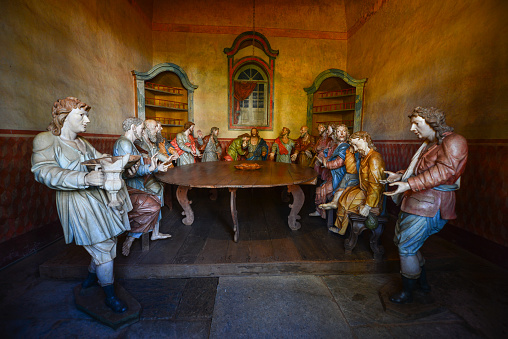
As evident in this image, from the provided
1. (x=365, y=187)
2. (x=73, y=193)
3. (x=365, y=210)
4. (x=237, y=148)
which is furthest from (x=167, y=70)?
(x=365, y=210)

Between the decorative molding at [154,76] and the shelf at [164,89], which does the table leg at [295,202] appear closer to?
the decorative molding at [154,76]

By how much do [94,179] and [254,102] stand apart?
658cm

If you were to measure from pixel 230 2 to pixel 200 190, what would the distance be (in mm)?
5687

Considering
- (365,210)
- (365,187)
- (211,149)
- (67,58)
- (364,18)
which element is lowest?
(365,210)

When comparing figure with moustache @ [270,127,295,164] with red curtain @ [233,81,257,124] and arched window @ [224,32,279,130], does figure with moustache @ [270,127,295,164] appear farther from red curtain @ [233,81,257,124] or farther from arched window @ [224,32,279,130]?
red curtain @ [233,81,257,124]

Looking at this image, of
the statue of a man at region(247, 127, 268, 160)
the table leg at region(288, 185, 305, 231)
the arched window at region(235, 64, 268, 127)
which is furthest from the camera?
the arched window at region(235, 64, 268, 127)

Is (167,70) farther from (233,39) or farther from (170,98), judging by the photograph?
(233,39)

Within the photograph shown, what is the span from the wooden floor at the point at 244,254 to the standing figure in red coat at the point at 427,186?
0.65 metres

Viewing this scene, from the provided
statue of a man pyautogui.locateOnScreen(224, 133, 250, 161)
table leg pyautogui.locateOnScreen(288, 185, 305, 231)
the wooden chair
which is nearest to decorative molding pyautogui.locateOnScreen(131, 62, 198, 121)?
statue of a man pyautogui.locateOnScreen(224, 133, 250, 161)

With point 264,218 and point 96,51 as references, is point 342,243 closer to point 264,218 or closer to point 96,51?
point 264,218

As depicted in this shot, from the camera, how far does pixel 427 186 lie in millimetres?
1679

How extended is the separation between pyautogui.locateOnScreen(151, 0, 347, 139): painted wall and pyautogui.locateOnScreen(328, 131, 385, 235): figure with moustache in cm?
510

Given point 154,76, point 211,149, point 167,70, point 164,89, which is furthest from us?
point 164,89

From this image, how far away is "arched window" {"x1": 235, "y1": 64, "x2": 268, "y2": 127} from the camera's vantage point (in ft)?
24.6
